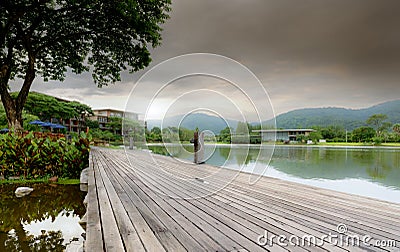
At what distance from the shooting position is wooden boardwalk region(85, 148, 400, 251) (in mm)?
1839

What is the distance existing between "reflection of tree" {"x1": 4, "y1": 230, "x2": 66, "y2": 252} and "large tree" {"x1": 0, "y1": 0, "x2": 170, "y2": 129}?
7.73 metres

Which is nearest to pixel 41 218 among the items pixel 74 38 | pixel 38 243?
pixel 38 243

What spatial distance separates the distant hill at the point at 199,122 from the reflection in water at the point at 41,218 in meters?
2.56

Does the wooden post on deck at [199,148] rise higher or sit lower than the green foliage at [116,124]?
lower

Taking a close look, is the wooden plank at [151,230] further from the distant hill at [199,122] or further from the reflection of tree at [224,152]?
the reflection of tree at [224,152]

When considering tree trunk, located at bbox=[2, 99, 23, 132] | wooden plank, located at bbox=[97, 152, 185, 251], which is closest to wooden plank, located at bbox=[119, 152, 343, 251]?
wooden plank, located at bbox=[97, 152, 185, 251]

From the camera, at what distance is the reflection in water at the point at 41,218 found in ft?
12.5

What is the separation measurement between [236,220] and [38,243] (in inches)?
124

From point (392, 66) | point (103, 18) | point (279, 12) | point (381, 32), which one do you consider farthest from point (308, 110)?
point (103, 18)

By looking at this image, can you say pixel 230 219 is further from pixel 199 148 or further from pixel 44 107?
pixel 44 107

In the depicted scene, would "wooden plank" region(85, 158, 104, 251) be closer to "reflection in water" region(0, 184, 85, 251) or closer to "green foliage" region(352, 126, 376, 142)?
"reflection in water" region(0, 184, 85, 251)

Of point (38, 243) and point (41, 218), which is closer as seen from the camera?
point (38, 243)

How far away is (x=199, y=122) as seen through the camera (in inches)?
271

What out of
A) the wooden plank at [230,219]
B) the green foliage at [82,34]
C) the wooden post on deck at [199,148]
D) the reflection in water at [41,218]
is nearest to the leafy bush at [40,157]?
the reflection in water at [41,218]
